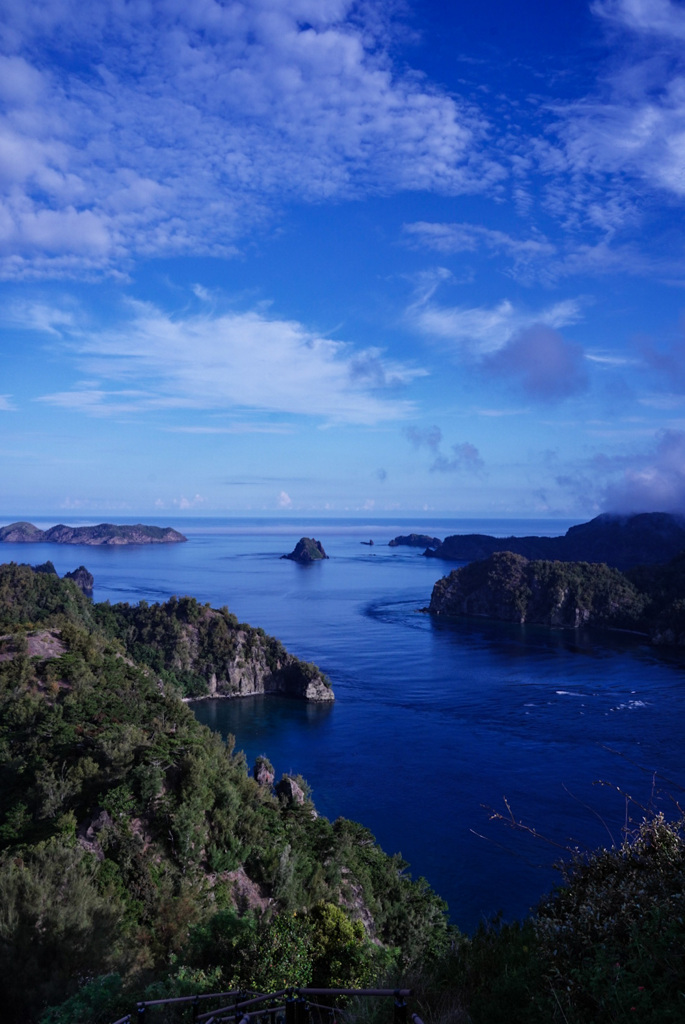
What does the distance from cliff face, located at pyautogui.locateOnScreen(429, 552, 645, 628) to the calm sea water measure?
612 centimetres

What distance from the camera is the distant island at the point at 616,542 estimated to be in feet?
487

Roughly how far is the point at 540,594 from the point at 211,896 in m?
94.3

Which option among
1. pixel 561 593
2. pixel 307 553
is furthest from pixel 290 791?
pixel 307 553

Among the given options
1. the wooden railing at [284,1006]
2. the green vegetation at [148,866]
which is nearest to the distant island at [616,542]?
the green vegetation at [148,866]

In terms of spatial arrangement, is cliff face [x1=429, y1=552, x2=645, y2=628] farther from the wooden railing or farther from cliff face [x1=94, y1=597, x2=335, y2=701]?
the wooden railing

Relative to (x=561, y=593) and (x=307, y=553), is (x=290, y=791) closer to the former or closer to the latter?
(x=561, y=593)

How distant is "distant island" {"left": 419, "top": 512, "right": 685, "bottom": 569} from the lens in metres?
148

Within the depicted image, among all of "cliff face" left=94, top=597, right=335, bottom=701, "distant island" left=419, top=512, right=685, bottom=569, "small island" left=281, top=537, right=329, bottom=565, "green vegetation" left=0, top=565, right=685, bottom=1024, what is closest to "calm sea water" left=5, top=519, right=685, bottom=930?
"green vegetation" left=0, top=565, right=685, bottom=1024

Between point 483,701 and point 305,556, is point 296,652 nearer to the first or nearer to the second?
point 483,701

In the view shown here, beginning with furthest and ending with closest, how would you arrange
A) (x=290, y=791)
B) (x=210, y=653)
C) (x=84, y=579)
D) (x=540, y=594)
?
(x=84, y=579) → (x=540, y=594) → (x=210, y=653) → (x=290, y=791)

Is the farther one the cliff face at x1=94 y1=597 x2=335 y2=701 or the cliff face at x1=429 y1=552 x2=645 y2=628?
the cliff face at x1=429 y1=552 x2=645 y2=628

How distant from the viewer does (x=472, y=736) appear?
155 ft

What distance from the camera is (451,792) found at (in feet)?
123

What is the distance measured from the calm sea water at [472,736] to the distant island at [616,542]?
62.3 metres
